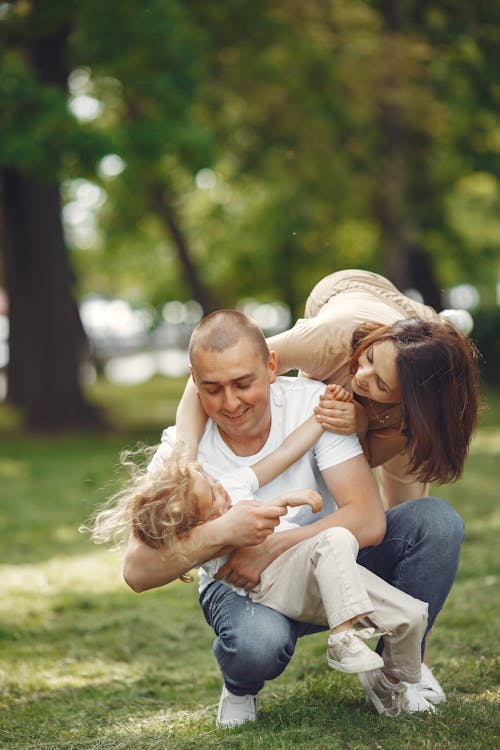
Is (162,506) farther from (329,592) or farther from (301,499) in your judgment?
(329,592)

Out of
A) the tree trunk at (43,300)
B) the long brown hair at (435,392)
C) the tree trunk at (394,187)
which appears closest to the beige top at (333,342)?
the long brown hair at (435,392)

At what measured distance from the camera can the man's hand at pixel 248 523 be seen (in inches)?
126

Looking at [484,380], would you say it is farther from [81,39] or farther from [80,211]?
[80,211]

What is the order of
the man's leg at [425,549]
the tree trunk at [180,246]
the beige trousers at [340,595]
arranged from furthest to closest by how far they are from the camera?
the tree trunk at [180,246] → the man's leg at [425,549] → the beige trousers at [340,595]

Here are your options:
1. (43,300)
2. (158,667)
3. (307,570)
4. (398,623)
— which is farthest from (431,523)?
(43,300)

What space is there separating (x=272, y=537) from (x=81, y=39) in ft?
34.0

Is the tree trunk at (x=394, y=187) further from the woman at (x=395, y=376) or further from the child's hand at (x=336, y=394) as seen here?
the child's hand at (x=336, y=394)

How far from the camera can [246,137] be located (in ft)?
58.5

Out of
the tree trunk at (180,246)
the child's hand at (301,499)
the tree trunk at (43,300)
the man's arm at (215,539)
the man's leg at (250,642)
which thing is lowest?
the tree trunk at (180,246)

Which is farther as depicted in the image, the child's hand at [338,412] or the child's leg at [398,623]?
the child's hand at [338,412]

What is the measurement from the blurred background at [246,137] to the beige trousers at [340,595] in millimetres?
8671

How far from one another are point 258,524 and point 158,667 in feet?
6.04

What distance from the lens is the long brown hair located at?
3379mm

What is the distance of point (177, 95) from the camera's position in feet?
40.7
